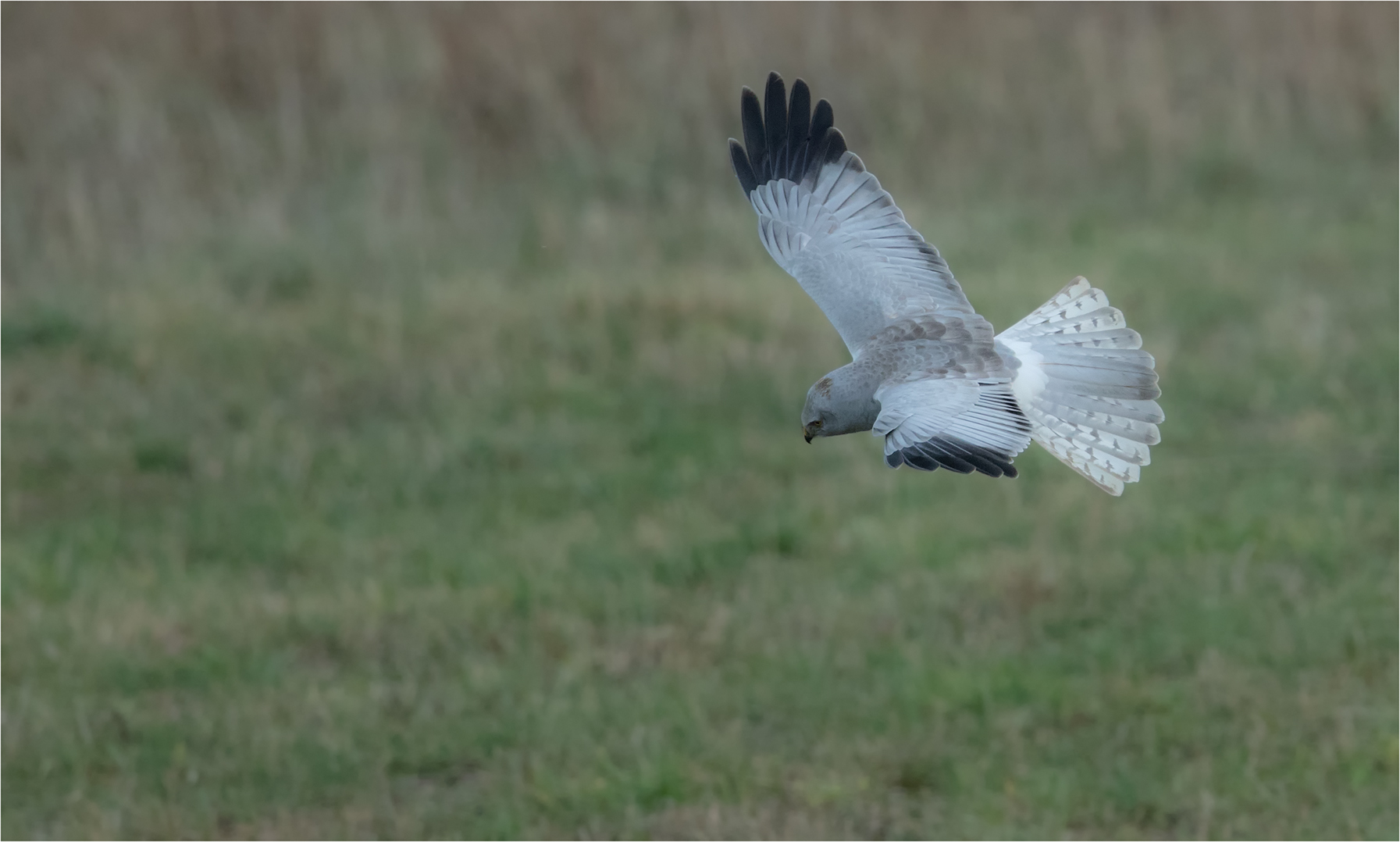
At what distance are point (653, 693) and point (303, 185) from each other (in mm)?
5906

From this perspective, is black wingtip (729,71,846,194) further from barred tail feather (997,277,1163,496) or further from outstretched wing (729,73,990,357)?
barred tail feather (997,277,1163,496)

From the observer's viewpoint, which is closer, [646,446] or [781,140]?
[781,140]

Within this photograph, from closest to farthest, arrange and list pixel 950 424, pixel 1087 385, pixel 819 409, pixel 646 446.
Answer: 1. pixel 950 424
2. pixel 819 409
3. pixel 1087 385
4. pixel 646 446

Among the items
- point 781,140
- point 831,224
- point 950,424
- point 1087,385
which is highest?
point 781,140

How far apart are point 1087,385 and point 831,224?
0.71m

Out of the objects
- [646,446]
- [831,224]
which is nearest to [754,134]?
[831,224]

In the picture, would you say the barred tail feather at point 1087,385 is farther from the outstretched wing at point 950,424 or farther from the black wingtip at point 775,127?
the black wingtip at point 775,127

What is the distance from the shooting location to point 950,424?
2914mm

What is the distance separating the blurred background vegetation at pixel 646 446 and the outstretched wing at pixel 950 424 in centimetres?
184

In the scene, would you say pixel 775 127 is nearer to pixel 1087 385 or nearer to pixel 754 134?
pixel 754 134

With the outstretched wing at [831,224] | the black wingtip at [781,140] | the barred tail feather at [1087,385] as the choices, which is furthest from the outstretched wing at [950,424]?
the black wingtip at [781,140]

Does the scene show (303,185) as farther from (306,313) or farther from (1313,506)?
(1313,506)

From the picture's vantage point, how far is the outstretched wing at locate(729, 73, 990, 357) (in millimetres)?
3688

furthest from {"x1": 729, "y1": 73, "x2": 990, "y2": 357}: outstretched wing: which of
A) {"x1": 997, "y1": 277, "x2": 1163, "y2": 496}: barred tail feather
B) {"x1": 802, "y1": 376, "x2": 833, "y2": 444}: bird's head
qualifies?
{"x1": 802, "y1": 376, "x2": 833, "y2": 444}: bird's head
